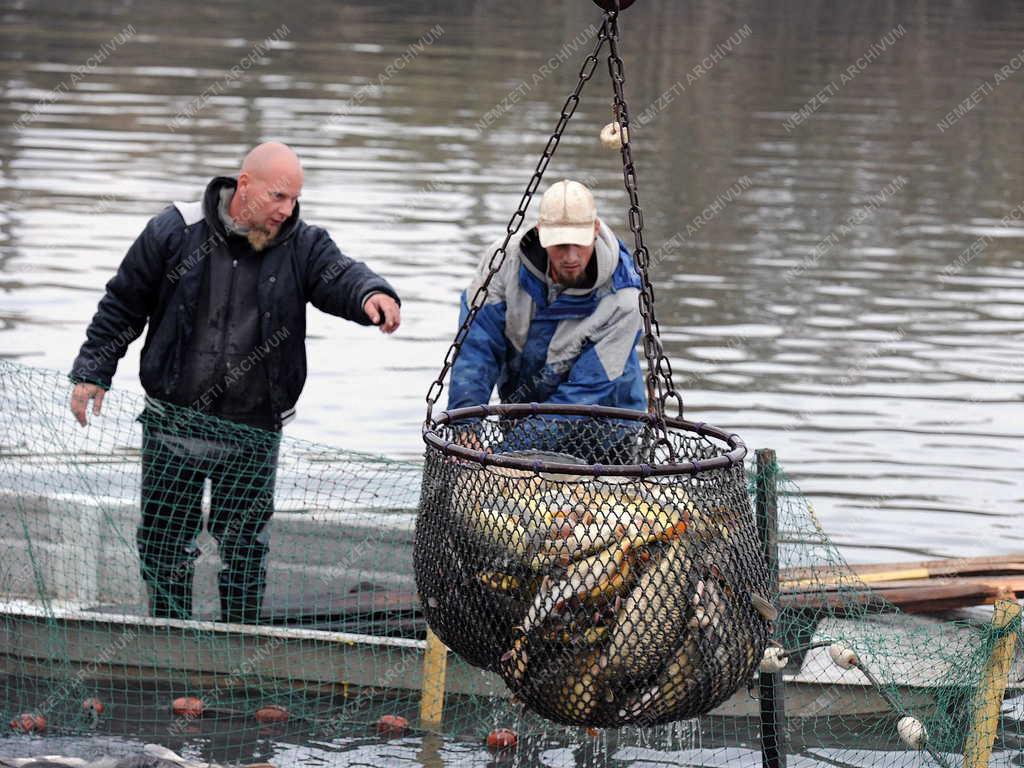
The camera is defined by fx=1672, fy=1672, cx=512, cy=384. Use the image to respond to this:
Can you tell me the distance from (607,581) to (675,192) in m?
13.8

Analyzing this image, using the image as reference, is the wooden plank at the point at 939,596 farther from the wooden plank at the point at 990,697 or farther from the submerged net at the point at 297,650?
the wooden plank at the point at 990,697

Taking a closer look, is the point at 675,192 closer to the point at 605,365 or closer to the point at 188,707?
the point at 605,365

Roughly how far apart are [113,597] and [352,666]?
43.7 inches

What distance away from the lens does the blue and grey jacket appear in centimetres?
618

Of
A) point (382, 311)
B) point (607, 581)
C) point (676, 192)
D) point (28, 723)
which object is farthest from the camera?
point (676, 192)

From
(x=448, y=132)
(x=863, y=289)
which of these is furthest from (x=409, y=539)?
(x=448, y=132)

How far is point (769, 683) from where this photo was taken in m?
5.96

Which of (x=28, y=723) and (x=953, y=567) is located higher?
(x=953, y=567)

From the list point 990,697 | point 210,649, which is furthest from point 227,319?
point 990,697

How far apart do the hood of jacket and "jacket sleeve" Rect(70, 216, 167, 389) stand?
151 centimetres

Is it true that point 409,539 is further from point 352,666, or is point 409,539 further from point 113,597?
point 113,597

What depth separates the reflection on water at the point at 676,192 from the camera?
10609 mm

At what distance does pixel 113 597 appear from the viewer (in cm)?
698

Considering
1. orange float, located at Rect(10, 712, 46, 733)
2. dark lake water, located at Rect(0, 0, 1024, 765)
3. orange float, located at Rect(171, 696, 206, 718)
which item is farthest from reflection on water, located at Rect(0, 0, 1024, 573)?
orange float, located at Rect(10, 712, 46, 733)
